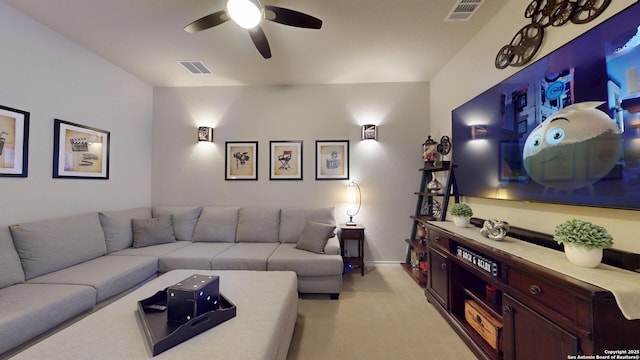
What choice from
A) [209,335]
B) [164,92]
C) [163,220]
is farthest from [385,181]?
[164,92]

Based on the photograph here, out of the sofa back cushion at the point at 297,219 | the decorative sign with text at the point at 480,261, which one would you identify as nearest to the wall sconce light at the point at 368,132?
the sofa back cushion at the point at 297,219

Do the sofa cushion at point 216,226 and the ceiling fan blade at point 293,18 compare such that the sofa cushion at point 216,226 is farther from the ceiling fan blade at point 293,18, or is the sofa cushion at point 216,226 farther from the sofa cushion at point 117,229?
the ceiling fan blade at point 293,18

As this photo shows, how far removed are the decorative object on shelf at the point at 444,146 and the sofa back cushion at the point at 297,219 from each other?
168 centimetres

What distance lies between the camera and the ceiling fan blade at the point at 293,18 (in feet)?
5.55

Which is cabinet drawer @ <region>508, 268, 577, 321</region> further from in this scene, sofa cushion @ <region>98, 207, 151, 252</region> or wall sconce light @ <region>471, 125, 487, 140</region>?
sofa cushion @ <region>98, 207, 151, 252</region>

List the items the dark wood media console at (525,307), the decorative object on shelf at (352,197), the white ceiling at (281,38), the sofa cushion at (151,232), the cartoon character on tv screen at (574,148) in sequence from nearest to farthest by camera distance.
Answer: the dark wood media console at (525,307), the cartoon character on tv screen at (574,148), the white ceiling at (281,38), the sofa cushion at (151,232), the decorative object on shelf at (352,197)

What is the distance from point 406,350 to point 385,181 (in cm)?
222

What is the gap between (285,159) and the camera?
358 cm

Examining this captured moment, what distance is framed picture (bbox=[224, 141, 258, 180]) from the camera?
3.60 meters

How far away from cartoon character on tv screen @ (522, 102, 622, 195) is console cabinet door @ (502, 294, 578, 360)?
75cm

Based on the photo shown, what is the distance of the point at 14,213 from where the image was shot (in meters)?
2.09

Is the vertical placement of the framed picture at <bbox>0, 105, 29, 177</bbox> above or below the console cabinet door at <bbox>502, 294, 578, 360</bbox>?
above

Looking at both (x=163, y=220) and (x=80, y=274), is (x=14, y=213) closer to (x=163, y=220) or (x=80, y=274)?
(x=80, y=274)

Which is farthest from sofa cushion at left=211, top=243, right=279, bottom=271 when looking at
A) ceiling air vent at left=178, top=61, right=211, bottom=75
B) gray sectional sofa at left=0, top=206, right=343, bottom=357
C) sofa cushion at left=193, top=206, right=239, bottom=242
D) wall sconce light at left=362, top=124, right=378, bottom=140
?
ceiling air vent at left=178, top=61, right=211, bottom=75
